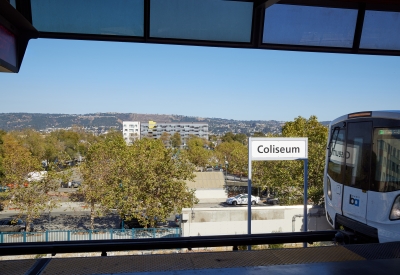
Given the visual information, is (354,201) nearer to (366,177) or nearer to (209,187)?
(366,177)

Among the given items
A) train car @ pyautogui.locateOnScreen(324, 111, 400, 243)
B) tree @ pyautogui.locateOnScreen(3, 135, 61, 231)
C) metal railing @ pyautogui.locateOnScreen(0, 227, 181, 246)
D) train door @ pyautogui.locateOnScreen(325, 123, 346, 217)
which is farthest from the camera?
tree @ pyautogui.locateOnScreen(3, 135, 61, 231)

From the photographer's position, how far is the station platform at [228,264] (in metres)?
3.03

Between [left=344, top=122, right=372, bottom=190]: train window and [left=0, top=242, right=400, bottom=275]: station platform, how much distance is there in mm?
3063

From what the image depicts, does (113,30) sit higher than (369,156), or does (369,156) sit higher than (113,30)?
(113,30)

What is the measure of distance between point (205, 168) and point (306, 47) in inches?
2025

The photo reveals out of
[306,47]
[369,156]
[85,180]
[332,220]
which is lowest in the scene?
[85,180]

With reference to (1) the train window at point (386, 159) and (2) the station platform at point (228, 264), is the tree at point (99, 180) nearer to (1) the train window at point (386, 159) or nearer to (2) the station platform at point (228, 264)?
(1) the train window at point (386, 159)

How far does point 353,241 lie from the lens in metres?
Result: 5.99

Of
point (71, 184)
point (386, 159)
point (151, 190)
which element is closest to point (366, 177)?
point (386, 159)

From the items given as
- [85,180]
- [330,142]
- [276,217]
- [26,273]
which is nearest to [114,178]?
[85,180]

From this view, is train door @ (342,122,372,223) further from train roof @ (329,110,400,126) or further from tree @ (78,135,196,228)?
tree @ (78,135,196,228)

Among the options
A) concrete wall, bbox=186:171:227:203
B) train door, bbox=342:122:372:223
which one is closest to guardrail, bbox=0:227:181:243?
train door, bbox=342:122:372:223

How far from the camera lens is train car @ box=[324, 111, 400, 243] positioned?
5.85 metres

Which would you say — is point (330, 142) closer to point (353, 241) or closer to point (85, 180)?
point (353, 241)
